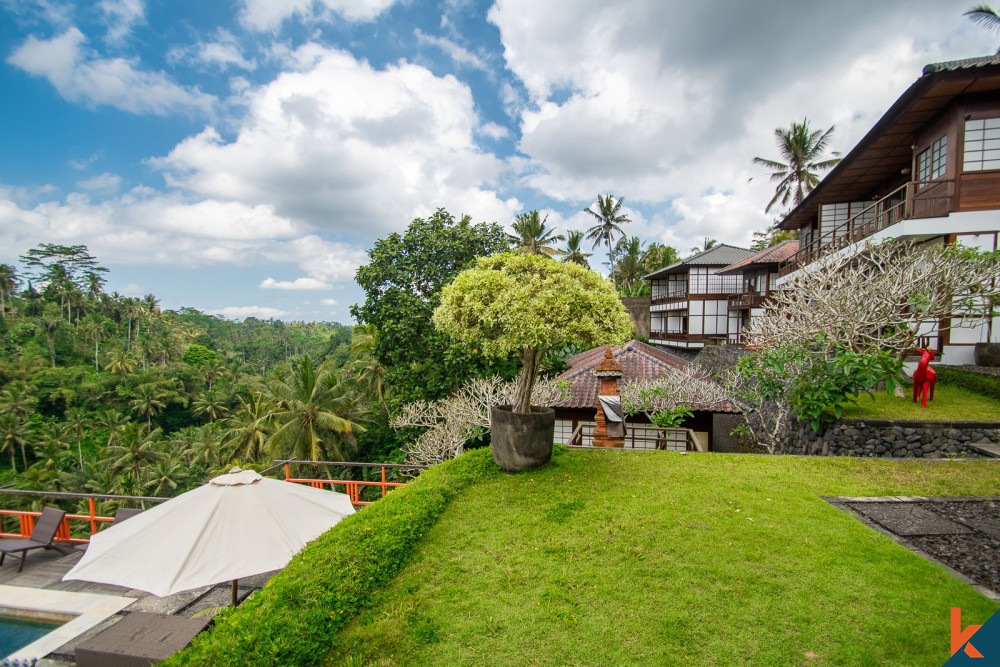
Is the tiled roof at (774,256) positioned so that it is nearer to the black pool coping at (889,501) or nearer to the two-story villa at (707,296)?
the two-story villa at (707,296)

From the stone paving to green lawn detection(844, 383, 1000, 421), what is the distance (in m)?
11.3

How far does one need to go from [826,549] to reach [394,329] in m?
11.7

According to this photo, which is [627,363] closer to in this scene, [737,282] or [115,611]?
[115,611]

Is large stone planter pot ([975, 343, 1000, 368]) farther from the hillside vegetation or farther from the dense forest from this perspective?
the dense forest

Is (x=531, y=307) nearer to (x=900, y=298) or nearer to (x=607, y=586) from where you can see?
(x=607, y=586)

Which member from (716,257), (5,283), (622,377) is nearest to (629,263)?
(716,257)

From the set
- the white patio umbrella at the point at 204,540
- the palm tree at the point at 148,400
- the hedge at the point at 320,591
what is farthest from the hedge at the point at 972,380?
the palm tree at the point at 148,400

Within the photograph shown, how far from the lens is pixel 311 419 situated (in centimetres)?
1945

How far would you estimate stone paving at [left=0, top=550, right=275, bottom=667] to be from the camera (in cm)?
479

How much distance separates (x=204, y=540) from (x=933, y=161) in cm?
1813

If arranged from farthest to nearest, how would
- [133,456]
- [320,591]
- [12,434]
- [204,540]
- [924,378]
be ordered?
[12,434] < [133,456] < [924,378] < [204,540] < [320,591]

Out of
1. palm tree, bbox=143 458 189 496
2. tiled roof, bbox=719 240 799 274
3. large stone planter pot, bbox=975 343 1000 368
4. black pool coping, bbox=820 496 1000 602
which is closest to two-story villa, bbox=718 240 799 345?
tiled roof, bbox=719 240 799 274

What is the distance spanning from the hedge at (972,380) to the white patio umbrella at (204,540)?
43.9 feet

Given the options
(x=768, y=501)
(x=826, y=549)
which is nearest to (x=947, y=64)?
(x=768, y=501)
